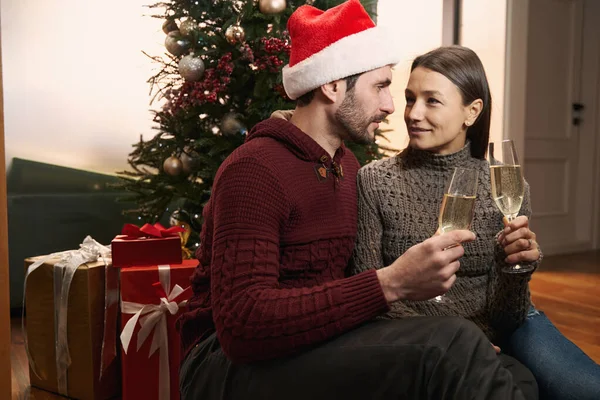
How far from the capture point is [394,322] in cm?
108

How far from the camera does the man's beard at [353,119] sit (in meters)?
1.34

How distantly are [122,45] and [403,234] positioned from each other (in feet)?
9.79

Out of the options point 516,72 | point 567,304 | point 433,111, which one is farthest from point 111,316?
point 516,72

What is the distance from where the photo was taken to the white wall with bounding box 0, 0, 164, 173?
347 cm

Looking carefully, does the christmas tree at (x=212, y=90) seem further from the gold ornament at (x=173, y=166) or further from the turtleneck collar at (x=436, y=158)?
the turtleneck collar at (x=436, y=158)

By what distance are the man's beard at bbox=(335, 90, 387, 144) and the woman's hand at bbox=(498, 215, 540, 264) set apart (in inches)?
14.2

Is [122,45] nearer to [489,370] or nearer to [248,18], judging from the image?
[248,18]

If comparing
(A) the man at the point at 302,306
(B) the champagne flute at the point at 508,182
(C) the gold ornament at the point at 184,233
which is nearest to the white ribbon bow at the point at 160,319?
(C) the gold ornament at the point at 184,233

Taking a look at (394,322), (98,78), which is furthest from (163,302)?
(98,78)

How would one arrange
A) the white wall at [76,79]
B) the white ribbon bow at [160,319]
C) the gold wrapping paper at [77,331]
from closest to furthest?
the white ribbon bow at [160,319]
the gold wrapping paper at [77,331]
the white wall at [76,79]

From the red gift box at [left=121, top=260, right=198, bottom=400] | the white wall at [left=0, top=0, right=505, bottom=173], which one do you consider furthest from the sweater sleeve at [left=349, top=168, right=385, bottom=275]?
the white wall at [left=0, top=0, right=505, bottom=173]

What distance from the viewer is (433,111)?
144 centimetres

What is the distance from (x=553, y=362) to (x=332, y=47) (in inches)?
33.3

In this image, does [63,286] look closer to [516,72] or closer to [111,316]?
[111,316]
